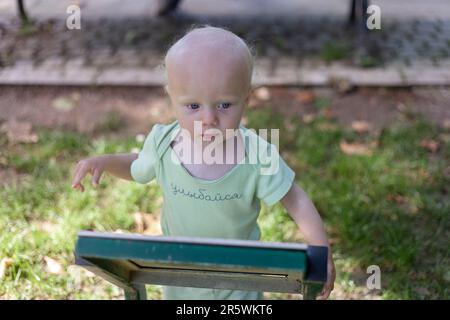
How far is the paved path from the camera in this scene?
13.9 feet

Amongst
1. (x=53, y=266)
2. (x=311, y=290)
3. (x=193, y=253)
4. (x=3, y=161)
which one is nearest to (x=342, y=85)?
(x=3, y=161)

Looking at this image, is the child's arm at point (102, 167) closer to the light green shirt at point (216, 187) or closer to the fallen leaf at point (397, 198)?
the light green shirt at point (216, 187)

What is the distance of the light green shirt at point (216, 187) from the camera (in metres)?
1.65

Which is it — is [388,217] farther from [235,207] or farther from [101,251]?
[101,251]

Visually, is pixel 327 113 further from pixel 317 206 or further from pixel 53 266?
pixel 53 266

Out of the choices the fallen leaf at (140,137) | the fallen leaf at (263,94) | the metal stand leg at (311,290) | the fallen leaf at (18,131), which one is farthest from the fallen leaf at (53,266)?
the fallen leaf at (263,94)

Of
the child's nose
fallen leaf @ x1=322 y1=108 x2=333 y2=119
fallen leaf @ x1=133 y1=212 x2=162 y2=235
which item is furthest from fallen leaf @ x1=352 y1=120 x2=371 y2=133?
the child's nose

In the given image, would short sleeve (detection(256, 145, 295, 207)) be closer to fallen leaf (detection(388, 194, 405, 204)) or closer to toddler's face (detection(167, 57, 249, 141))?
toddler's face (detection(167, 57, 249, 141))

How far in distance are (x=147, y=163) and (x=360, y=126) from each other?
2214 millimetres

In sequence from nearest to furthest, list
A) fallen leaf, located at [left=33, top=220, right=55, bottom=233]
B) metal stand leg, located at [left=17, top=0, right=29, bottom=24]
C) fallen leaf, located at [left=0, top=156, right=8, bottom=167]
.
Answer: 1. fallen leaf, located at [left=33, top=220, right=55, bottom=233]
2. fallen leaf, located at [left=0, top=156, right=8, bottom=167]
3. metal stand leg, located at [left=17, top=0, right=29, bottom=24]

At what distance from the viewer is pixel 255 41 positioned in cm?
433

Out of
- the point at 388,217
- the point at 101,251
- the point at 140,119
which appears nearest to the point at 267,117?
the point at 140,119

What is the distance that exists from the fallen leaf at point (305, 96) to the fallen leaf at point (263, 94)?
0.69 ft

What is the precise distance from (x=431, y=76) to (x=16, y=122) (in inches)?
120
